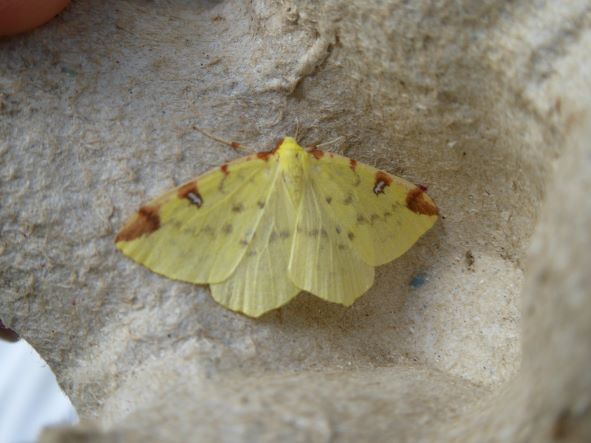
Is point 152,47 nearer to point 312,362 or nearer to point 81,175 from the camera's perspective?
point 81,175

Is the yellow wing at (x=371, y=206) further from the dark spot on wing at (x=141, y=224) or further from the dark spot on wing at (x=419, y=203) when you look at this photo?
the dark spot on wing at (x=141, y=224)

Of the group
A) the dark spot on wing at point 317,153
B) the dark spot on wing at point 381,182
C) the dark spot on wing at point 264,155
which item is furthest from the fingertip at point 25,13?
the dark spot on wing at point 381,182

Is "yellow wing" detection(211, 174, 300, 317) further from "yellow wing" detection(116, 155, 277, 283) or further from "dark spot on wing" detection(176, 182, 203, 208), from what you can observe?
"dark spot on wing" detection(176, 182, 203, 208)

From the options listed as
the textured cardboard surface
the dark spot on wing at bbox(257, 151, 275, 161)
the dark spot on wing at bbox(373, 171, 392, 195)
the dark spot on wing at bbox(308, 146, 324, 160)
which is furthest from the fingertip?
the dark spot on wing at bbox(373, 171, 392, 195)

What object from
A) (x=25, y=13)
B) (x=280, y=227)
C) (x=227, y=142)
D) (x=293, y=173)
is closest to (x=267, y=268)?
(x=280, y=227)

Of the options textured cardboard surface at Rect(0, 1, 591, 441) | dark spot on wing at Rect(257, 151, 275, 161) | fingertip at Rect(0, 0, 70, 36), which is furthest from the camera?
dark spot on wing at Rect(257, 151, 275, 161)

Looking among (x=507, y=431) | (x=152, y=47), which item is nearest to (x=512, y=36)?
(x=507, y=431)

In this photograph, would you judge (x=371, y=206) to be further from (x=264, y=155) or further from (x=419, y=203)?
(x=264, y=155)
